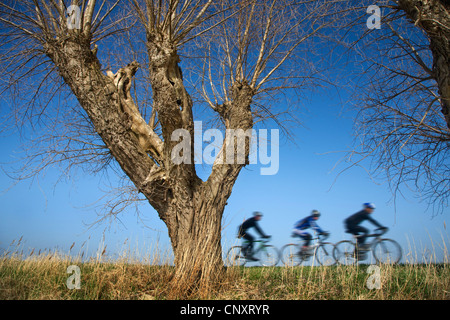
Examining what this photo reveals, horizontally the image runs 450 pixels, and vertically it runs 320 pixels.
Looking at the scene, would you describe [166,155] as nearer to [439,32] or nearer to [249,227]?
[249,227]

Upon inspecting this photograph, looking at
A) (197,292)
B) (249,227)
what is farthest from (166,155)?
(249,227)

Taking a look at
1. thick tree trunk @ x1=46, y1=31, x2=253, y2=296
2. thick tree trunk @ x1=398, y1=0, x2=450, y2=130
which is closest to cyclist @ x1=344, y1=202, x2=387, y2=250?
thick tree trunk @ x1=398, y1=0, x2=450, y2=130

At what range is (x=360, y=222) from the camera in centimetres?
723

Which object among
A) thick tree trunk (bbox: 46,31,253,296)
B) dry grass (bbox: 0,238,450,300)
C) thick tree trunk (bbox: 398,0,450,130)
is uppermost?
thick tree trunk (bbox: 398,0,450,130)

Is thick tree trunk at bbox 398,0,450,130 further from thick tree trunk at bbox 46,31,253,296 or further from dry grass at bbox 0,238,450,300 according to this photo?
thick tree trunk at bbox 46,31,253,296

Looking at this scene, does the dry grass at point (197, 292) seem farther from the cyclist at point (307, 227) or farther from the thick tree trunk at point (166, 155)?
the cyclist at point (307, 227)

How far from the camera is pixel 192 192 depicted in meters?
5.13

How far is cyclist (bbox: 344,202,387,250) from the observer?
7180 millimetres

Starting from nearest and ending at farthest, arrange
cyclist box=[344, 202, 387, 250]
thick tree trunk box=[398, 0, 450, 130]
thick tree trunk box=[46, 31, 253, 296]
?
thick tree trunk box=[398, 0, 450, 130], thick tree trunk box=[46, 31, 253, 296], cyclist box=[344, 202, 387, 250]

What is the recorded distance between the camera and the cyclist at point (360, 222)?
7.18 meters

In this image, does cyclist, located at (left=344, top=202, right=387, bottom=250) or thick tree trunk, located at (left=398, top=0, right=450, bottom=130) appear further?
cyclist, located at (left=344, top=202, right=387, bottom=250)
